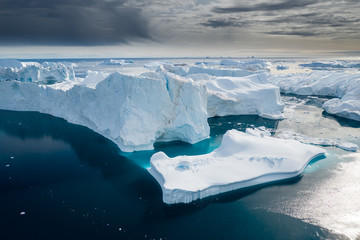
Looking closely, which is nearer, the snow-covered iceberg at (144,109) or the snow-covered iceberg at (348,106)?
the snow-covered iceberg at (144,109)

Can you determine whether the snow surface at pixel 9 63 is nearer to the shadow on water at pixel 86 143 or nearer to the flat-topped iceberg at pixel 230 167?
the shadow on water at pixel 86 143

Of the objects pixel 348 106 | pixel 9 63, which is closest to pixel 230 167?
pixel 348 106

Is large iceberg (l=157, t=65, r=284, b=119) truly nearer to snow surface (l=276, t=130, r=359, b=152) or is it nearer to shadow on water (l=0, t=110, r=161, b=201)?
snow surface (l=276, t=130, r=359, b=152)

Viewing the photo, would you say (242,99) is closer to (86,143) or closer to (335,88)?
(86,143)

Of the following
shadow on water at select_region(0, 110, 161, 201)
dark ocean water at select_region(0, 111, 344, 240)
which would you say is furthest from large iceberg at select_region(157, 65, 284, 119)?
shadow on water at select_region(0, 110, 161, 201)

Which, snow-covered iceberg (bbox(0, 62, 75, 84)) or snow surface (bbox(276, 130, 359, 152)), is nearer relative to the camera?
snow surface (bbox(276, 130, 359, 152))

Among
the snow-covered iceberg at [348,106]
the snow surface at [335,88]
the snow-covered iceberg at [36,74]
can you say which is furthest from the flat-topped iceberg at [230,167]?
the snow-covered iceberg at [36,74]
